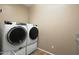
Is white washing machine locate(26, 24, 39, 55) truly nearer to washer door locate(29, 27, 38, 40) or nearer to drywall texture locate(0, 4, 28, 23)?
washer door locate(29, 27, 38, 40)

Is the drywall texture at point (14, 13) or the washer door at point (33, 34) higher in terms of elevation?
the drywall texture at point (14, 13)

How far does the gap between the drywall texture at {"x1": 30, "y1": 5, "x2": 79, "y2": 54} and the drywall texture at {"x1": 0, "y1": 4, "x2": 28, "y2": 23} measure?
3.0 inches

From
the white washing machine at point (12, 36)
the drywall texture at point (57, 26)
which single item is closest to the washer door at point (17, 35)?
the white washing machine at point (12, 36)

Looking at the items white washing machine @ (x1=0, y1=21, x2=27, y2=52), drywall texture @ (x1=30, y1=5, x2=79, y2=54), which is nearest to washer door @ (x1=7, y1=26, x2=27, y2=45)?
white washing machine @ (x1=0, y1=21, x2=27, y2=52)

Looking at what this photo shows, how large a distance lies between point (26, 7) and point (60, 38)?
496 millimetres

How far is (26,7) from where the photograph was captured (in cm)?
112

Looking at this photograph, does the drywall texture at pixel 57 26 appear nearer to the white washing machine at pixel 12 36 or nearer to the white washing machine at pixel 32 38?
the white washing machine at pixel 32 38

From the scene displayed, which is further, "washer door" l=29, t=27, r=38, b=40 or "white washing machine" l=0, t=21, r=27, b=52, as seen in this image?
"washer door" l=29, t=27, r=38, b=40

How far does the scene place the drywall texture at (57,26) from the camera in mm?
1136

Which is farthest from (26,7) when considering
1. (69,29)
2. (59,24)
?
(69,29)

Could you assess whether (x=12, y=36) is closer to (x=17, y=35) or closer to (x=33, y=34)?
(x=17, y=35)

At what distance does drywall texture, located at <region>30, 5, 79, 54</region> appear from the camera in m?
1.14

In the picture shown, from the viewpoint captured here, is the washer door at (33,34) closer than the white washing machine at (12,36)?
No
